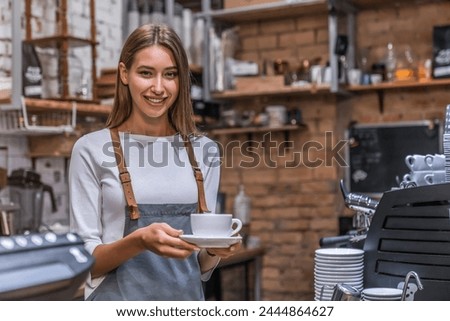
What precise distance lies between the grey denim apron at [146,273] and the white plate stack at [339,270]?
0.87ft

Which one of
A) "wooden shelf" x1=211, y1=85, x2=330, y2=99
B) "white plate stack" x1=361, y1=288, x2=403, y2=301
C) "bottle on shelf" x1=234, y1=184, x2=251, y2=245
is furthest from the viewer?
"bottle on shelf" x1=234, y1=184, x2=251, y2=245

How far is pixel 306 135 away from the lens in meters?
3.99

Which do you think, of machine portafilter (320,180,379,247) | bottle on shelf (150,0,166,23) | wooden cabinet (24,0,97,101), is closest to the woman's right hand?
machine portafilter (320,180,379,247)

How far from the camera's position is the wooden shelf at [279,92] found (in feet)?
12.1

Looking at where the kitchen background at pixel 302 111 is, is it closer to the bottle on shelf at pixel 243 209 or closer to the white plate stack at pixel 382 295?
the bottle on shelf at pixel 243 209

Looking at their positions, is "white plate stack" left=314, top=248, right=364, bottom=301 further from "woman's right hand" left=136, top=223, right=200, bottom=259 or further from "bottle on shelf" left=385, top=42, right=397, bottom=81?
"bottle on shelf" left=385, top=42, right=397, bottom=81

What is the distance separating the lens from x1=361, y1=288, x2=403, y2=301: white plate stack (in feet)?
3.54

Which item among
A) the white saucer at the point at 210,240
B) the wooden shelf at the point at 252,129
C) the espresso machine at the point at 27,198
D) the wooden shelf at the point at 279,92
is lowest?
the espresso machine at the point at 27,198

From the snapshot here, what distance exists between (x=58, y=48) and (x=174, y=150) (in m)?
1.88

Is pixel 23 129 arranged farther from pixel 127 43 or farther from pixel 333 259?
pixel 333 259

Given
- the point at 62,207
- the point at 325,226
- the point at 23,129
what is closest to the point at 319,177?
the point at 325,226

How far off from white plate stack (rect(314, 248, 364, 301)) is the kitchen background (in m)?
2.51

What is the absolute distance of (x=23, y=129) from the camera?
2.92 m

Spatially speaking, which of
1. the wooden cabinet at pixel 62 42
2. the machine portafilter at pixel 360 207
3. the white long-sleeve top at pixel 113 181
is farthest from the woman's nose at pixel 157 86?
the wooden cabinet at pixel 62 42
